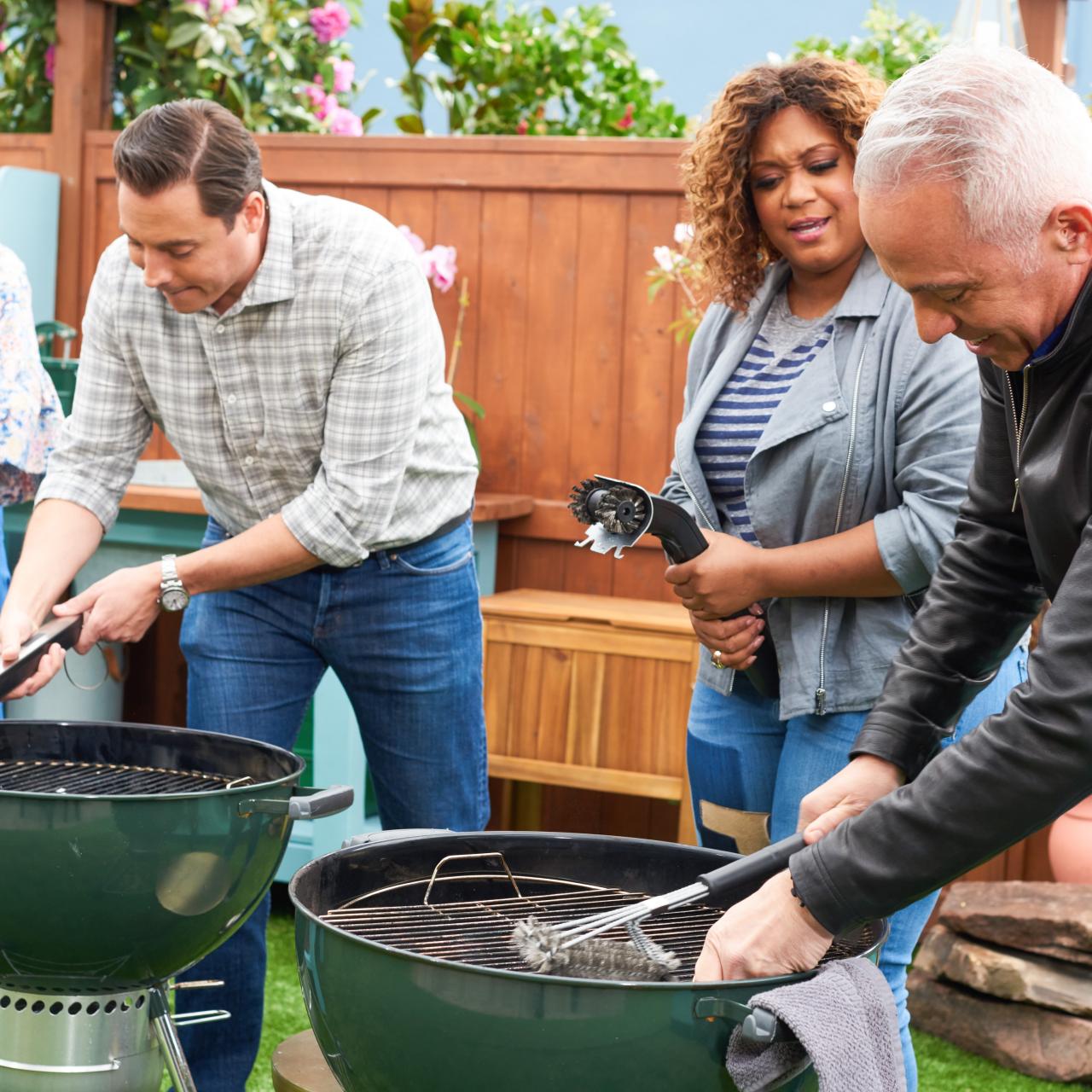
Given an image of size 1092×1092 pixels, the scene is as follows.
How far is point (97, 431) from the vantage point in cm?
227

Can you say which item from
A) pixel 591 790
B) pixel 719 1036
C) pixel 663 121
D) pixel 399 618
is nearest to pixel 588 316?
pixel 663 121

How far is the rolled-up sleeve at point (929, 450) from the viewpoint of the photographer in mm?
1726

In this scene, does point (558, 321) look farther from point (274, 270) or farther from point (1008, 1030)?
point (1008, 1030)

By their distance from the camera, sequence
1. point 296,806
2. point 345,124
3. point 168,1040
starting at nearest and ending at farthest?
point 296,806 < point 168,1040 < point 345,124

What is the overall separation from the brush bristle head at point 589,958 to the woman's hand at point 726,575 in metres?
0.53

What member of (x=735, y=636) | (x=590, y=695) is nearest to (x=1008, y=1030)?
(x=590, y=695)

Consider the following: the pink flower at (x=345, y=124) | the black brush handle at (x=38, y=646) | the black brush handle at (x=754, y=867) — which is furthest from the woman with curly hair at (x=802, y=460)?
the pink flower at (x=345, y=124)

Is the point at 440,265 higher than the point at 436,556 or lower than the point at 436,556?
higher

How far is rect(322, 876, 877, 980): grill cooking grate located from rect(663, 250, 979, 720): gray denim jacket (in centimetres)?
37

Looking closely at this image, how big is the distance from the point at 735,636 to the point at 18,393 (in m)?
1.31

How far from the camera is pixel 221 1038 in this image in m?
2.20

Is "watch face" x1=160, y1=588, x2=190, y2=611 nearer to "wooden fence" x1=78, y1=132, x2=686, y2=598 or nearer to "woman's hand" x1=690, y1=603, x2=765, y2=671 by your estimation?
"woman's hand" x1=690, y1=603, x2=765, y2=671

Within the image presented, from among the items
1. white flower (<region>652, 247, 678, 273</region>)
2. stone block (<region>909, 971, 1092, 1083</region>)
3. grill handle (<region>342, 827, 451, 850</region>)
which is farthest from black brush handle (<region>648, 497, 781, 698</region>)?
white flower (<region>652, 247, 678, 273</region>)

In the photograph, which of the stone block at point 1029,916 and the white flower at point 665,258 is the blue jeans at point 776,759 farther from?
the white flower at point 665,258
